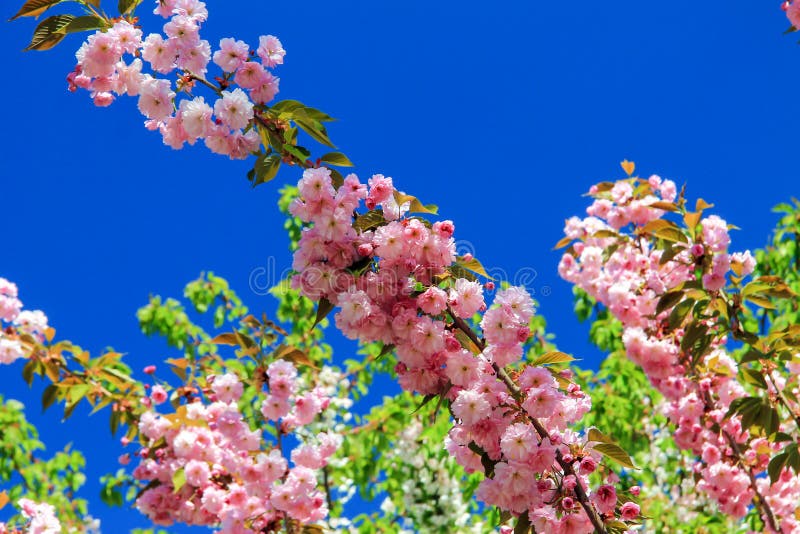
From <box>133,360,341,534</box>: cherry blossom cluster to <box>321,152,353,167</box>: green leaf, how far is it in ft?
3.50

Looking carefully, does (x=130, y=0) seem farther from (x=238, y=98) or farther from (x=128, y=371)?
(x=128, y=371)

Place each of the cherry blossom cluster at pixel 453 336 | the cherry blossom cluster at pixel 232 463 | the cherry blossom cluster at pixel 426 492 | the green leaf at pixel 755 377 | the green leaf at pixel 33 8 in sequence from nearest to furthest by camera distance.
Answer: the cherry blossom cluster at pixel 453 336
the green leaf at pixel 33 8
the green leaf at pixel 755 377
the cherry blossom cluster at pixel 232 463
the cherry blossom cluster at pixel 426 492

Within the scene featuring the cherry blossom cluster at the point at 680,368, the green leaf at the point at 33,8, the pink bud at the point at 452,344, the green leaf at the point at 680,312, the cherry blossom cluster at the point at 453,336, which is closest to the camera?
the cherry blossom cluster at the point at 453,336

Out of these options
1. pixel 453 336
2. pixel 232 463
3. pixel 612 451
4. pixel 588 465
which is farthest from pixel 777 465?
pixel 232 463

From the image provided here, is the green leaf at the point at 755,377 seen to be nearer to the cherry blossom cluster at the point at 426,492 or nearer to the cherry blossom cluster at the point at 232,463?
the cherry blossom cluster at the point at 232,463

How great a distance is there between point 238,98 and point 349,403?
567cm

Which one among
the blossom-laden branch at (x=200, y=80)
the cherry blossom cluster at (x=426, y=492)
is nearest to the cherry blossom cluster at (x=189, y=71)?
the blossom-laden branch at (x=200, y=80)

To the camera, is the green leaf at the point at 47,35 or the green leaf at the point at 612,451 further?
the green leaf at the point at 47,35

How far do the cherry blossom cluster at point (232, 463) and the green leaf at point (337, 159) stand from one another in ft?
3.50

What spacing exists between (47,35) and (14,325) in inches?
101

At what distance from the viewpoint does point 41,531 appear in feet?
10.7

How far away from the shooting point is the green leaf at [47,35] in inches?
94.8

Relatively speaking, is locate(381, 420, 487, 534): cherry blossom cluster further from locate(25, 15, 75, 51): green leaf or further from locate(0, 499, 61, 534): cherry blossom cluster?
locate(25, 15, 75, 51): green leaf

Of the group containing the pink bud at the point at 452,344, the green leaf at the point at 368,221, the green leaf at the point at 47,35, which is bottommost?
the pink bud at the point at 452,344
